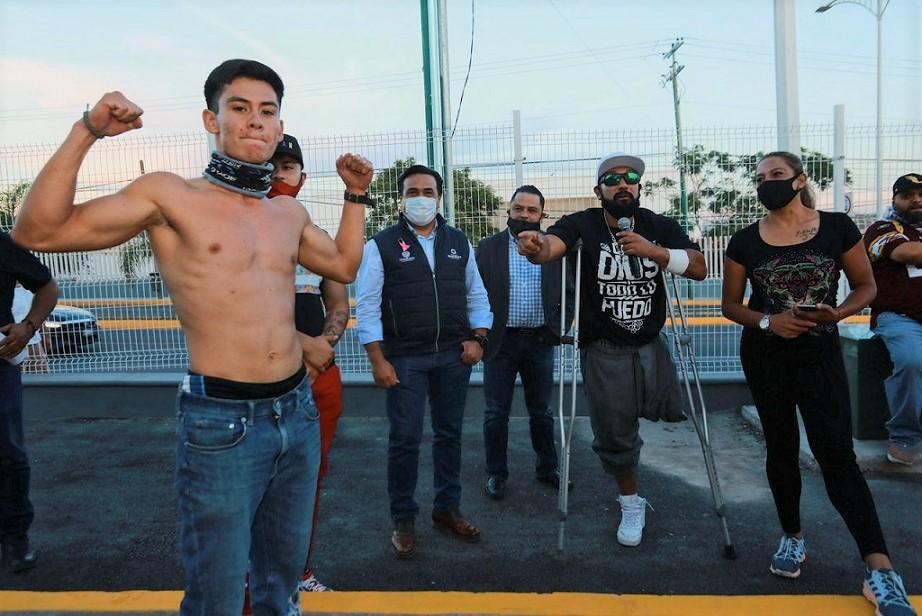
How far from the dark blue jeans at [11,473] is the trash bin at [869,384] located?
5470mm

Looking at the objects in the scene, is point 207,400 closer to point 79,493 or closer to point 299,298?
point 299,298

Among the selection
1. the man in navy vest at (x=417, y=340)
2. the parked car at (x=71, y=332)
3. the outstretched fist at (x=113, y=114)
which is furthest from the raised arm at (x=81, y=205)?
the parked car at (x=71, y=332)

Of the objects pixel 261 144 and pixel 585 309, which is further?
pixel 585 309

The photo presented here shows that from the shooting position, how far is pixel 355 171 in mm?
2379

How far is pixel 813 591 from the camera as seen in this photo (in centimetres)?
312

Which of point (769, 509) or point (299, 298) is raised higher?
point (299, 298)

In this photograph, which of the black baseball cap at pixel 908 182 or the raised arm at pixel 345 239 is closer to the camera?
the raised arm at pixel 345 239

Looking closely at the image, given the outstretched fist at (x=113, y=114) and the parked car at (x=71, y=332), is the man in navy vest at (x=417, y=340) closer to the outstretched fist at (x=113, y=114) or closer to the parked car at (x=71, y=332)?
the outstretched fist at (x=113, y=114)

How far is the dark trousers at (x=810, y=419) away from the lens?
307cm

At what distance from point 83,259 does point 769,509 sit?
22.0 feet

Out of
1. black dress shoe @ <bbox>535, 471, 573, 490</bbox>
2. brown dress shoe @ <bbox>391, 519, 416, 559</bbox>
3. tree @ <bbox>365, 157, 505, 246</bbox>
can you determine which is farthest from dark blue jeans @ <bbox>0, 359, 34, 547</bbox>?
tree @ <bbox>365, 157, 505, 246</bbox>

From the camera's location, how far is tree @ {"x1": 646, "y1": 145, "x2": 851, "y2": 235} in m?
6.26

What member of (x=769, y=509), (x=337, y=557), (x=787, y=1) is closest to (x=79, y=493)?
(x=337, y=557)

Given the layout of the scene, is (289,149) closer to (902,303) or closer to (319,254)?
(319,254)
